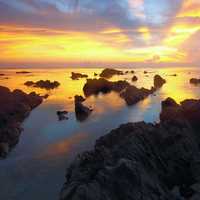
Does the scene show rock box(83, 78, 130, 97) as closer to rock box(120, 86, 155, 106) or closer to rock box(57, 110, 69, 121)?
rock box(120, 86, 155, 106)

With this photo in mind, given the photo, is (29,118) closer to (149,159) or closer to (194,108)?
(194,108)

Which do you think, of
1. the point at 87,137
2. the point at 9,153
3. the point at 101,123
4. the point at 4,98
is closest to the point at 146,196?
the point at 9,153

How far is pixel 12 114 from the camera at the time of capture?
60.8 meters

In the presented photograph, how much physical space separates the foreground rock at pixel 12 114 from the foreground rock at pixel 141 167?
13.5 metres

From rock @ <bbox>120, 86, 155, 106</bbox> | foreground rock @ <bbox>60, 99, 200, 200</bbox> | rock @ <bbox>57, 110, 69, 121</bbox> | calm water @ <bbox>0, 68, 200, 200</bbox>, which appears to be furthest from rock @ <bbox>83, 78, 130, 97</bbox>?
foreground rock @ <bbox>60, 99, 200, 200</bbox>

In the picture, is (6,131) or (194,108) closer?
(194,108)

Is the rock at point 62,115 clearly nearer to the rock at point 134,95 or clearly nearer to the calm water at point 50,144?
the calm water at point 50,144

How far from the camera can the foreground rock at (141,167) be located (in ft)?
68.8

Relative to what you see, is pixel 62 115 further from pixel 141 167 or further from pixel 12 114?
pixel 141 167

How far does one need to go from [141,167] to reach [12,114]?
41078 millimetres

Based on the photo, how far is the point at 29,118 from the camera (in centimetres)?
6438

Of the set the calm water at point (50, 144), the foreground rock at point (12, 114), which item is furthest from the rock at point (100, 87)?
the foreground rock at point (12, 114)

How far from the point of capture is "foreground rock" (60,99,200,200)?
21.0m

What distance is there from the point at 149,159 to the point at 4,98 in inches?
1859
